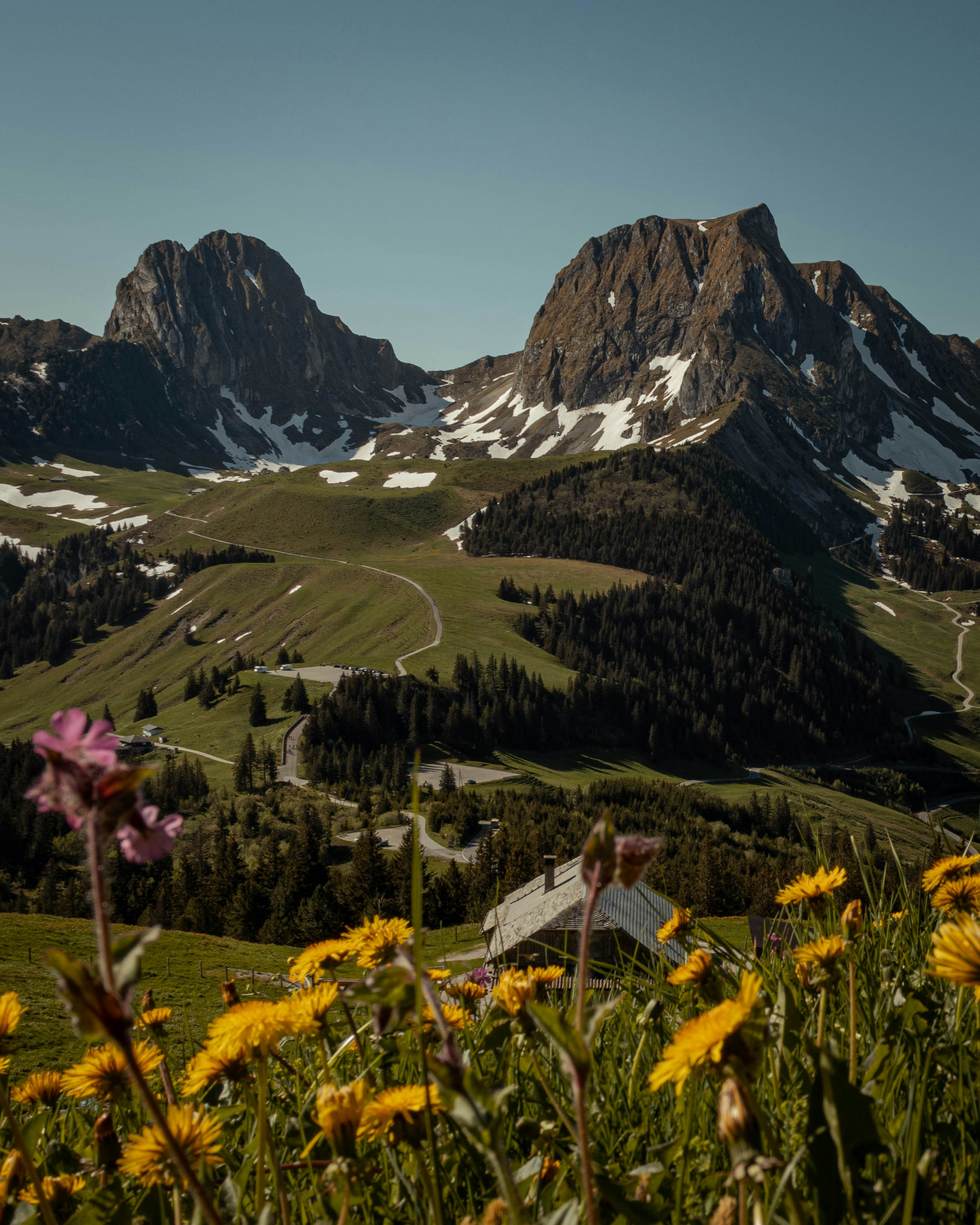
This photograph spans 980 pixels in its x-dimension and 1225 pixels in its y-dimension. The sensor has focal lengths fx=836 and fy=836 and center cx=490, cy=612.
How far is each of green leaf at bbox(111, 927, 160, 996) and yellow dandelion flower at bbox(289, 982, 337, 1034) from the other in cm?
80

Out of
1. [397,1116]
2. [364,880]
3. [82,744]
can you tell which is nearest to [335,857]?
[364,880]

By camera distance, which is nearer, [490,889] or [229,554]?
[490,889]

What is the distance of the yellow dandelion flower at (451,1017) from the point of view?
2.49 m

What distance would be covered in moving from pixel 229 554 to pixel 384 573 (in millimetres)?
47641

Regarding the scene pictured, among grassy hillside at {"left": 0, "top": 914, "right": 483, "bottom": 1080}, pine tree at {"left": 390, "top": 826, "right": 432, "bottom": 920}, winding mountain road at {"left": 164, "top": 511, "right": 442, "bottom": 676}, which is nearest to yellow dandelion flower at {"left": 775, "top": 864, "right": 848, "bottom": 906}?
grassy hillside at {"left": 0, "top": 914, "right": 483, "bottom": 1080}

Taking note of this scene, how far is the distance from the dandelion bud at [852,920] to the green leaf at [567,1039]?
1.41 m

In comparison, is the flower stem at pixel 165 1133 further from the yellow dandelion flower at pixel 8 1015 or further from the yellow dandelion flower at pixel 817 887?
the yellow dandelion flower at pixel 817 887

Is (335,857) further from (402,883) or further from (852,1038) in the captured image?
(852,1038)

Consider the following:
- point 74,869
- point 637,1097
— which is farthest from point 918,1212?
point 74,869

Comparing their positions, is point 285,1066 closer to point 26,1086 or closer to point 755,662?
point 26,1086

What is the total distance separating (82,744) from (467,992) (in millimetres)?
1943

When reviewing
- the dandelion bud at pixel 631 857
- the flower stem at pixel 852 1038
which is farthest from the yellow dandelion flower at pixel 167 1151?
the flower stem at pixel 852 1038

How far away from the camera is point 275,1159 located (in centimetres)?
153

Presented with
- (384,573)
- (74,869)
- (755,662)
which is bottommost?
(74,869)
